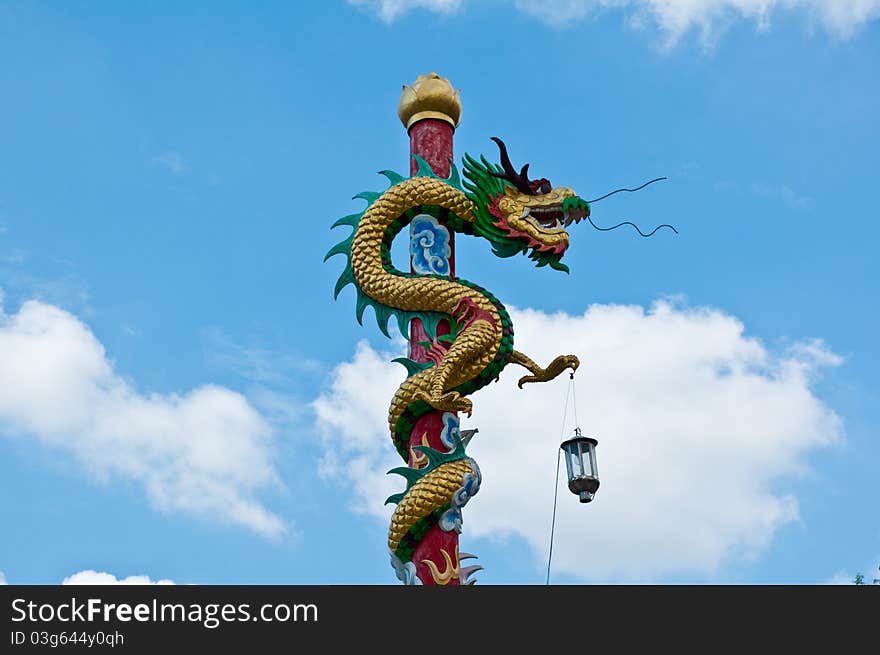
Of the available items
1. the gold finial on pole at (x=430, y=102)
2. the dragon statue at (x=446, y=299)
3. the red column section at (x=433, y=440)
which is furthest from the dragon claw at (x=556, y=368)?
the gold finial on pole at (x=430, y=102)

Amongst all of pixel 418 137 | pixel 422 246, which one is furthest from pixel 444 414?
pixel 418 137

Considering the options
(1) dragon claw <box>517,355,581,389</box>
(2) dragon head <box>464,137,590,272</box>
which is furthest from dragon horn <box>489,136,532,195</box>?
(1) dragon claw <box>517,355,581,389</box>

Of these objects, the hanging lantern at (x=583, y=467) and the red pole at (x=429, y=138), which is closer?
the hanging lantern at (x=583, y=467)

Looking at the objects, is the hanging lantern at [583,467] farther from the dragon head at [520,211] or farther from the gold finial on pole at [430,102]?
the gold finial on pole at [430,102]

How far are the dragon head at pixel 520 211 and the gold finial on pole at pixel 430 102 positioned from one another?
69 cm

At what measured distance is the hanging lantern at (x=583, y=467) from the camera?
9945 mm

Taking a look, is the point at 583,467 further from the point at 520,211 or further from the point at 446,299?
→ the point at 520,211

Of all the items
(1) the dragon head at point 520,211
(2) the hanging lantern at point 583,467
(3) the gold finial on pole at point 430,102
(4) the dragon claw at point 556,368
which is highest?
(3) the gold finial on pole at point 430,102

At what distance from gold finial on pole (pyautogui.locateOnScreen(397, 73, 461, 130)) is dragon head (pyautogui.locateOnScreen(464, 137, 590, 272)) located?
2.25 ft

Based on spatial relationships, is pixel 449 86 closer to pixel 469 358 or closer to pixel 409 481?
pixel 469 358

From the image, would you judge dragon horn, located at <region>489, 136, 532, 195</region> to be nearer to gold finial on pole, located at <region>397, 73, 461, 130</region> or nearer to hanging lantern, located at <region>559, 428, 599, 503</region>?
gold finial on pole, located at <region>397, 73, 461, 130</region>

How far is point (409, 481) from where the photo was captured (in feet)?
35.5

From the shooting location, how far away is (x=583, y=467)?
32.6 ft
